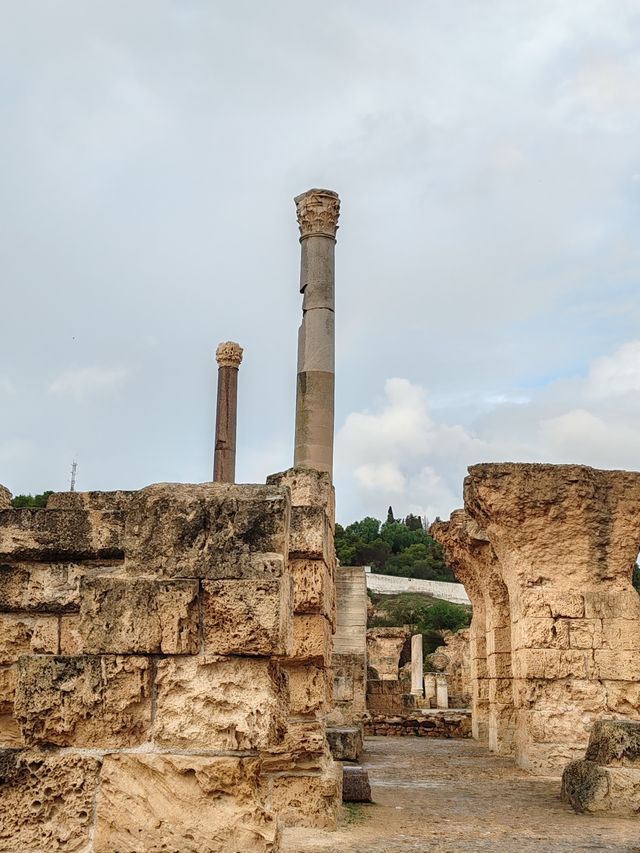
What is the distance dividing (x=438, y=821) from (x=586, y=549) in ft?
14.4

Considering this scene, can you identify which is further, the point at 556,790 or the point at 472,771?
the point at 472,771

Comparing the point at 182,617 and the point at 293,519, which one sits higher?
the point at 293,519

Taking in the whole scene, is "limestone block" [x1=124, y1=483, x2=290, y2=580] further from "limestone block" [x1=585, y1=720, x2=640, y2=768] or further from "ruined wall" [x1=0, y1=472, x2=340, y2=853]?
"limestone block" [x1=585, y1=720, x2=640, y2=768]

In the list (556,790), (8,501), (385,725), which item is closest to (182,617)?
(8,501)

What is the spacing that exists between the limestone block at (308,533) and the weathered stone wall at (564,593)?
4.42 metres

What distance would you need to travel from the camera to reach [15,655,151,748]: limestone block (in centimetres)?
345

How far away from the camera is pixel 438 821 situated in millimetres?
7090

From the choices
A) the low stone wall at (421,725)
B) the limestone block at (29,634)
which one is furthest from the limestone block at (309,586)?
the low stone wall at (421,725)

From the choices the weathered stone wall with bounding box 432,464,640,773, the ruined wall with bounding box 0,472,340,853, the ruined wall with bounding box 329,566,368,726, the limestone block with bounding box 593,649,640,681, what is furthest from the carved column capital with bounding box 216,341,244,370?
the ruined wall with bounding box 0,472,340,853

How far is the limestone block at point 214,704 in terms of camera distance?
3436 mm

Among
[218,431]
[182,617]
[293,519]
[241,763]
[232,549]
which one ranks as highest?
[218,431]

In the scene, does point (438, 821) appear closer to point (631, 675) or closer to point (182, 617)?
point (631, 675)

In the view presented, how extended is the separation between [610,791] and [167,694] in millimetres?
5121

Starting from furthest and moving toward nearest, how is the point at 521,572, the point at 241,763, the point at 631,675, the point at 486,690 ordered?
1. the point at 486,690
2. the point at 521,572
3. the point at 631,675
4. the point at 241,763
